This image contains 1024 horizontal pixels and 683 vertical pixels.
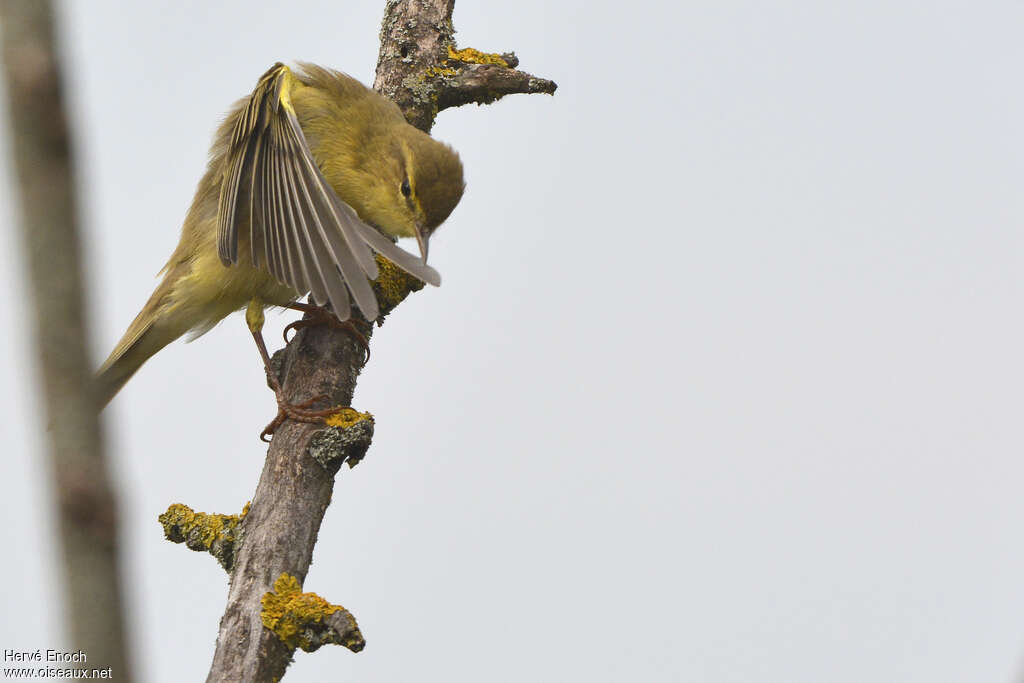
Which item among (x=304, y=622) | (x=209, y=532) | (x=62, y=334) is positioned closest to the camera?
(x=62, y=334)

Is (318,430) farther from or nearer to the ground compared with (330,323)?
nearer to the ground

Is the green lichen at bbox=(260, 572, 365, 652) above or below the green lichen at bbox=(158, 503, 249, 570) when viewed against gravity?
below

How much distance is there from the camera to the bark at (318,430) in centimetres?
340

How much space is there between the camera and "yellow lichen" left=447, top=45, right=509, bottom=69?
5.18 metres

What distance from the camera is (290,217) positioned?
416 centimetres

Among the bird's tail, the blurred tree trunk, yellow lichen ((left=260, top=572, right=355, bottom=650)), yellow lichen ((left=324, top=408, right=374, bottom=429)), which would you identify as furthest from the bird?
the blurred tree trunk

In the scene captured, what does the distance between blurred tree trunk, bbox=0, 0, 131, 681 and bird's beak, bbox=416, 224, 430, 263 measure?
4061mm

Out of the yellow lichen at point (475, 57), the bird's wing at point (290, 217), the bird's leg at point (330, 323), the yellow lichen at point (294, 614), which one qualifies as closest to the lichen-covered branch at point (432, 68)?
the yellow lichen at point (475, 57)

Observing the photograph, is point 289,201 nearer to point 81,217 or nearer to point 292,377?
point 292,377

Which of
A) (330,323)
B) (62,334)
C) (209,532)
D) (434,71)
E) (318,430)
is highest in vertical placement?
(434,71)

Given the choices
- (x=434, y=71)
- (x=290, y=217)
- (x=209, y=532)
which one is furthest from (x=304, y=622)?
(x=434, y=71)

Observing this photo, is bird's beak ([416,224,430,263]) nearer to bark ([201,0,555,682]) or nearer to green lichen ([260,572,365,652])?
bark ([201,0,555,682])

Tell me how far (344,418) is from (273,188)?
102cm

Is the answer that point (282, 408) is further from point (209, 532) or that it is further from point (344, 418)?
point (209, 532)
